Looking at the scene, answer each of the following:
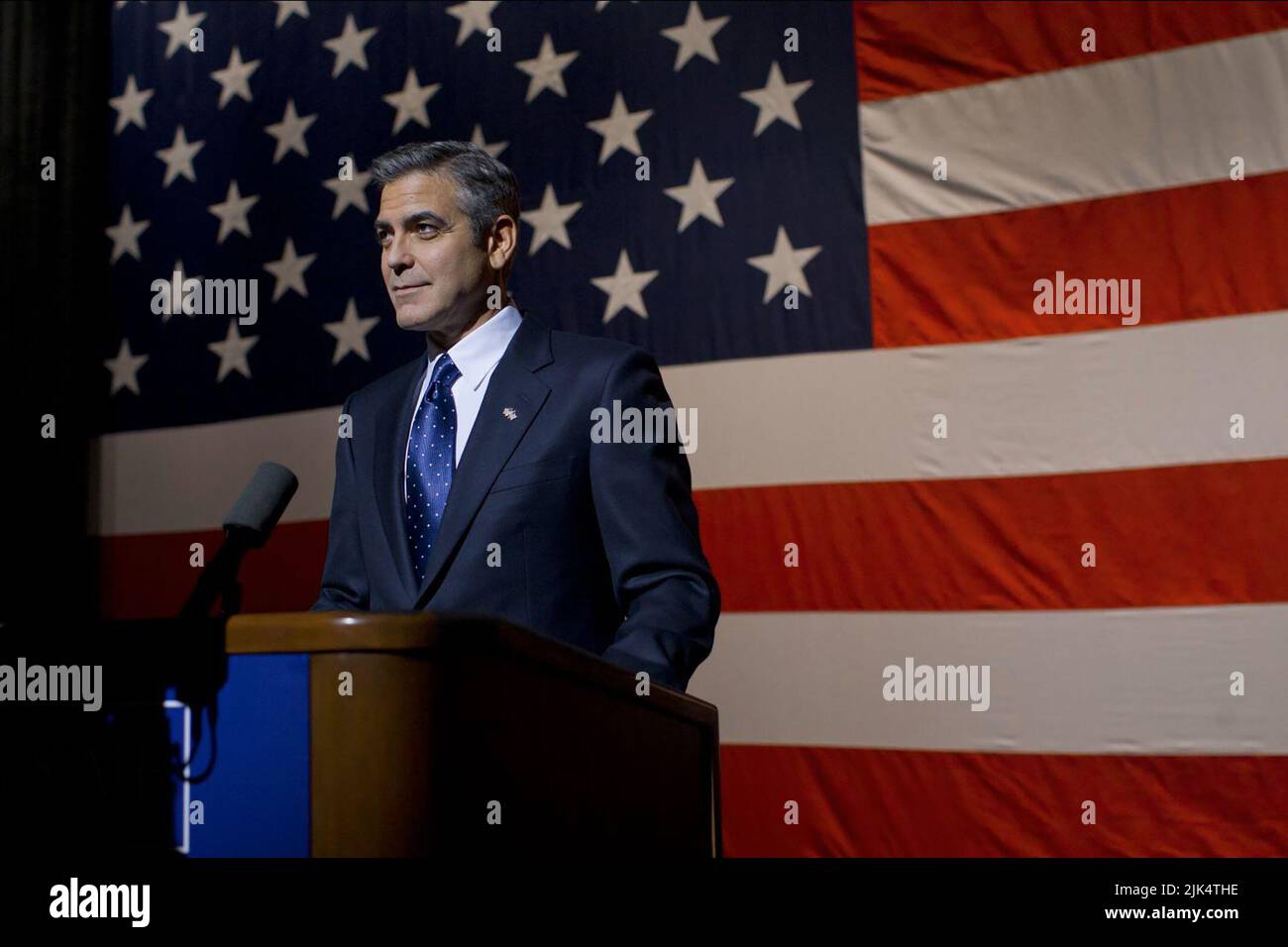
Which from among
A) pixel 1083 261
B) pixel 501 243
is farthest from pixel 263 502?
pixel 1083 261

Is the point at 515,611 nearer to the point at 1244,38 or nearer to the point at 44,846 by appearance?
the point at 44,846

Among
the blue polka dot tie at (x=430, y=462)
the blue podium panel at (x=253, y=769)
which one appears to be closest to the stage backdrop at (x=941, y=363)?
the blue polka dot tie at (x=430, y=462)

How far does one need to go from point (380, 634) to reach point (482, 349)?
1.06 meters

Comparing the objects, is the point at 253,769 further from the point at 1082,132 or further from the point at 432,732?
the point at 1082,132

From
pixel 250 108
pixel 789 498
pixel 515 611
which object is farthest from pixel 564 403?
pixel 250 108

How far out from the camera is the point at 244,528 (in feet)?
3.73

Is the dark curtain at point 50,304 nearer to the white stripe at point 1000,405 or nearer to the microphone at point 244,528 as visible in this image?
the white stripe at point 1000,405

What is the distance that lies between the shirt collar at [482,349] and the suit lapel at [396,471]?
77mm

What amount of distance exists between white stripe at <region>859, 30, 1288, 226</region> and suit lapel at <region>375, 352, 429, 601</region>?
1594 millimetres

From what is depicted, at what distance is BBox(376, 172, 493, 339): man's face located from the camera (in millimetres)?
1807

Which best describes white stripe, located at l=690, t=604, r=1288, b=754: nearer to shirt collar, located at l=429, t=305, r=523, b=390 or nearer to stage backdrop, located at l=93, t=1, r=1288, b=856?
stage backdrop, located at l=93, t=1, r=1288, b=856

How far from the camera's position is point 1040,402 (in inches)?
111

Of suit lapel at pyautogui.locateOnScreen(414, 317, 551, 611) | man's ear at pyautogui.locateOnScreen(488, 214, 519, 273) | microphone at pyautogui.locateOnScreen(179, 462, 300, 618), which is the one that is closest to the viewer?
microphone at pyautogui.locateOnScreen(179, 462, 300, 618)

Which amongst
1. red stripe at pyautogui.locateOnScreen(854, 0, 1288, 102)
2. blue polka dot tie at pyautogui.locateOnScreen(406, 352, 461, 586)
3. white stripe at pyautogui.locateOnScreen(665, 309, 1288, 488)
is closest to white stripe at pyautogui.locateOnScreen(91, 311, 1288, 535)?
white stripe at pyautogui.locateOnScreen(665, 309, 1288, 488)
